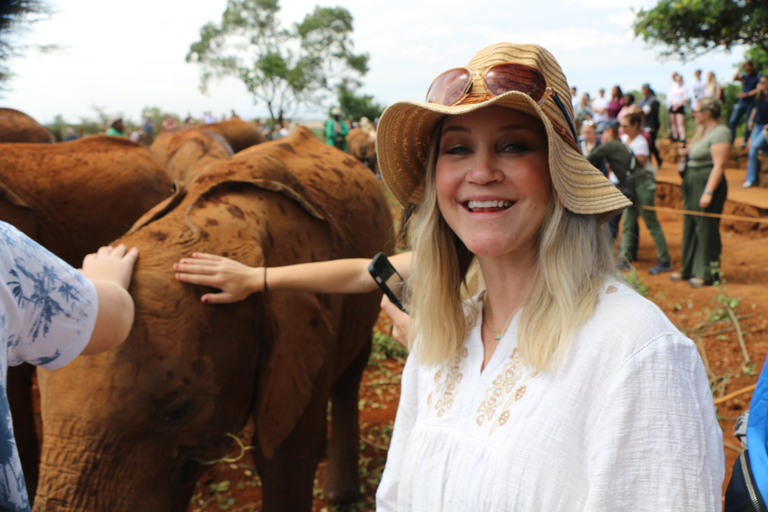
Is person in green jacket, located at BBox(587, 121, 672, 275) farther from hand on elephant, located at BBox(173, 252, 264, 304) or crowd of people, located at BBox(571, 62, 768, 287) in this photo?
hand on elephant, located at BBox(173, 252, 264, 304)

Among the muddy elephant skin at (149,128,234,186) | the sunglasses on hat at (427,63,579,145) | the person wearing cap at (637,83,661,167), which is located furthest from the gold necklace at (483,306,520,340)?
the person wearing cap at (637,83,661,167)

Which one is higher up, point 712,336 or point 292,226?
point 292,226

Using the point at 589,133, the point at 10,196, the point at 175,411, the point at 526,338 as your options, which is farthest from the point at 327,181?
the point at 589,133

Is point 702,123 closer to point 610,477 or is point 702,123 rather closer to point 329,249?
point 329,249

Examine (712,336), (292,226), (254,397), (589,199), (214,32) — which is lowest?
(712,336)

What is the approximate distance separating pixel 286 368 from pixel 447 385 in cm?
138

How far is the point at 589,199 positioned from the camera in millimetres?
1550

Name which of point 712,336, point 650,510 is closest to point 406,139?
point 650,510

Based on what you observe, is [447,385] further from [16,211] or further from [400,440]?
[16,211]

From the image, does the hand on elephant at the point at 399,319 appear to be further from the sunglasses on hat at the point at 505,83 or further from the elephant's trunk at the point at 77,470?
the elephant's trunk at the point at 77,470

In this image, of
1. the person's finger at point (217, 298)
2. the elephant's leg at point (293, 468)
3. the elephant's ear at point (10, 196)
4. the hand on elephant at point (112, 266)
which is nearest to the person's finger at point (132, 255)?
the hand on elephant at point (112, 266)

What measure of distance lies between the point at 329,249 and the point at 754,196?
10718 millimetres

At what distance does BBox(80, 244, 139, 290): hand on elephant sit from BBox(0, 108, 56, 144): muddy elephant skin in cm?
473

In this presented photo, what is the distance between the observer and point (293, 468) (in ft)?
10.8
